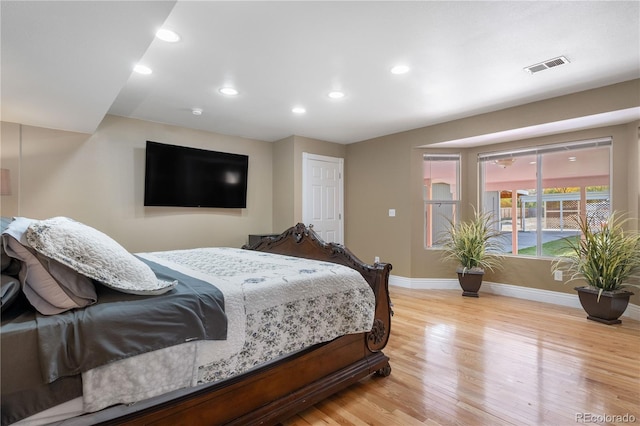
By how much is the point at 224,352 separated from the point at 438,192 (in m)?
4.37

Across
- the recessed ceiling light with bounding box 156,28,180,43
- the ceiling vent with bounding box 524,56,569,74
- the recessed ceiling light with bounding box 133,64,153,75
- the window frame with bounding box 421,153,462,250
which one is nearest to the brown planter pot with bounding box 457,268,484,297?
the window frame with bounding box 421,153,462,250

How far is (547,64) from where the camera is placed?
272cm

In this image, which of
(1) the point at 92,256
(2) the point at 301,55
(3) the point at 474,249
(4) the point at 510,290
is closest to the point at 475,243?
(3) the point at 474,249

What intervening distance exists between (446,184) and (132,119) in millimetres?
4610

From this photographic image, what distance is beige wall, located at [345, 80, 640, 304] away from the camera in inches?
137

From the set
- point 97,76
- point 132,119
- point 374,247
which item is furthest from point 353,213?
point 97,76

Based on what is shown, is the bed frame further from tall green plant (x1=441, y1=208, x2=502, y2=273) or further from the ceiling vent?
tall green plant (x1=441, y1=208, x2=502, y2=273)

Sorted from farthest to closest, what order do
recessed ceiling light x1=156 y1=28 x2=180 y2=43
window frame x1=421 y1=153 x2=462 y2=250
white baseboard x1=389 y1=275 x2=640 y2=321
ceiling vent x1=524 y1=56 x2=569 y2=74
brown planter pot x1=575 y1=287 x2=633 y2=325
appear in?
window frame x1=421 y1=153 x2=462 y2=250 → white baseboard x1=389 y1=275 x2=640 y2=321 → brown planter pot x1=575 y1=287 x2=633 y2=325 → ceiling vent x1=524 y1=56 x2=569 y2=74 → recessed ceiling light x1=156 y1=28 x2=180 y2=43

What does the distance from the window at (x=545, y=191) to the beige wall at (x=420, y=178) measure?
13cm

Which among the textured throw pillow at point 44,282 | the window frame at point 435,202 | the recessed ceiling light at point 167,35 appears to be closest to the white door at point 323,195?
the window frame at point 435,202

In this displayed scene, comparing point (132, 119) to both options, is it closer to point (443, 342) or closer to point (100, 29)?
point (100, 29)

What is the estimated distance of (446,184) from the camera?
197 inches

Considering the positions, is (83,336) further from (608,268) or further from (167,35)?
A: (608,268)

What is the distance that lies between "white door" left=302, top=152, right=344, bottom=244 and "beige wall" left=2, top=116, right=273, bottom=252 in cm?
97
